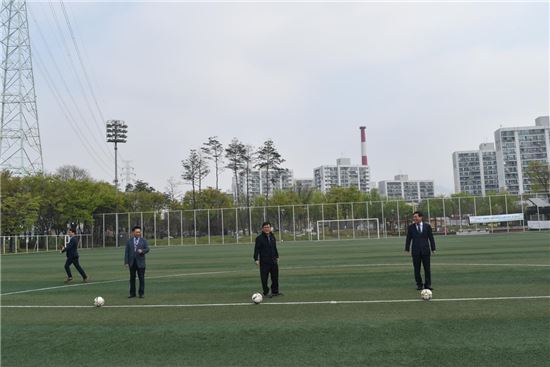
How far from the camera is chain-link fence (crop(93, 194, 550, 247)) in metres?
55.5

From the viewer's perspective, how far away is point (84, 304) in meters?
11.9

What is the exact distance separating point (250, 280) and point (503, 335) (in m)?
9.47

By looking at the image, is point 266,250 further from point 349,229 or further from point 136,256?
point 349,229

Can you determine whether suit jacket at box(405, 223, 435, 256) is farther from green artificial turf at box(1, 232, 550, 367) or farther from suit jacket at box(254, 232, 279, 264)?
suit jacket at box(254, 232, 279, 264)

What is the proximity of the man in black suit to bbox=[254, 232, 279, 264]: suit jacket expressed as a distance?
3547 mm

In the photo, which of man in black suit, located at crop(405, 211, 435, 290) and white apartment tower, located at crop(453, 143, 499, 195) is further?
white apartment tower, located at crop(453, 143, 499, 195)

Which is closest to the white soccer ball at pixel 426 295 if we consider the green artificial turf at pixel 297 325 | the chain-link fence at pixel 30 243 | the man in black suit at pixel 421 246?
the green artificial turf at pixel 297 325

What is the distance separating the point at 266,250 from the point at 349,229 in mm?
46699

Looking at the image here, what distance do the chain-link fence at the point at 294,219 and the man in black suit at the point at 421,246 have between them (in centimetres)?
4522

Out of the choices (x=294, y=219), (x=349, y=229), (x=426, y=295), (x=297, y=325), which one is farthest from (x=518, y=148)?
(x=297, y=325)

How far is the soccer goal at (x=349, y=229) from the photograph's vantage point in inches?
2247

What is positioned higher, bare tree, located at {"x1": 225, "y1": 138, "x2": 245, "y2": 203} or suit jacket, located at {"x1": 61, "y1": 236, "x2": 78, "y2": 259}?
bare tree, located at {"x1": 225, "y1": 138, "x2": 245, "y2": 203}

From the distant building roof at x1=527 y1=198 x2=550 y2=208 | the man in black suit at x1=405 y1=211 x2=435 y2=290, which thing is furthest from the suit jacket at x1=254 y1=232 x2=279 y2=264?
the distant building roof at x1=527 y1=198 x2=550 y2=208

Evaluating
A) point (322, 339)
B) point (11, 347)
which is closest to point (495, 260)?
point (322, 339)
